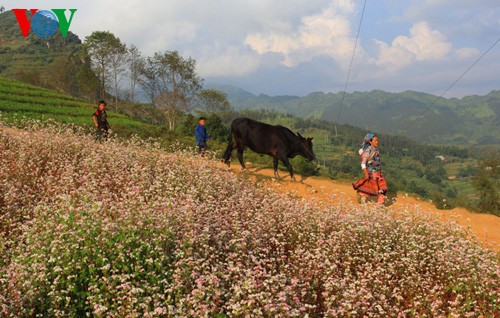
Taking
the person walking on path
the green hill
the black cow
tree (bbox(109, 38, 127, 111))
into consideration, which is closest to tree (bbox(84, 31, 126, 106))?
tree (bbox(109, 38, 127, 111))

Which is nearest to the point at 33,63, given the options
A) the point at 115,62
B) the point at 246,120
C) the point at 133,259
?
the point at 115,62

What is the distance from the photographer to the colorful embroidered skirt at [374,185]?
1328 cm

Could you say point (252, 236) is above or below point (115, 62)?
below

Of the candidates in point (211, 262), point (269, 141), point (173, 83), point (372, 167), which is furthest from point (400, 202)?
point (173, 83)

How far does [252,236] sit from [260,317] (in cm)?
Answer: 290

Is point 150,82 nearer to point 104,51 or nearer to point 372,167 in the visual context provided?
point 104,51

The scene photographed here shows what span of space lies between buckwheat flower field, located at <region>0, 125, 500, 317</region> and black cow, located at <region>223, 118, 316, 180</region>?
7020 mm

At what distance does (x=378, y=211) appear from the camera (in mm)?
10250

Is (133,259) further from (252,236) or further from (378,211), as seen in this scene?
(378,211)

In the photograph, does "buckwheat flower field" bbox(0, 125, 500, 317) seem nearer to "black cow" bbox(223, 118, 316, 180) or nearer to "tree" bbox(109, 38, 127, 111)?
"black cow" bbox(223, 118, 316, 180)

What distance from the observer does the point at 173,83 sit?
247 feet

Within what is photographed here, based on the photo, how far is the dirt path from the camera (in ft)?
39.7

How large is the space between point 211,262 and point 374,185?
867 centimetres

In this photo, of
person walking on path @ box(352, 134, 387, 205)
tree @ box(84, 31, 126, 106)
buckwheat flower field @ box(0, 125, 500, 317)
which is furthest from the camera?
tree @ box(84, 31, 126, 106)
